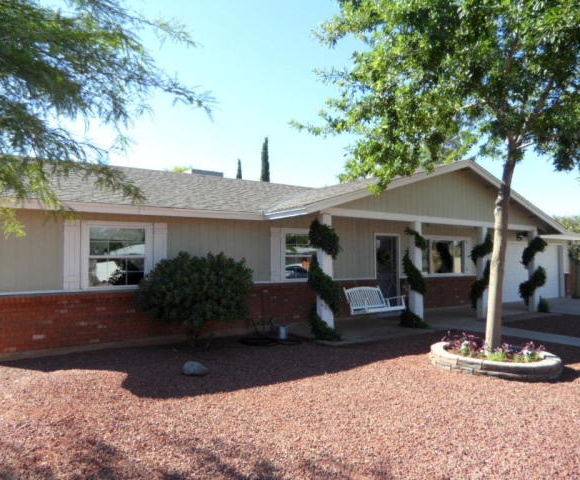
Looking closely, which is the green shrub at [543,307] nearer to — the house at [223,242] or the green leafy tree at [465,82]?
the house at [223,242]

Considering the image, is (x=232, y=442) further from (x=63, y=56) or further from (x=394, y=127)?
(x=394, y=127)

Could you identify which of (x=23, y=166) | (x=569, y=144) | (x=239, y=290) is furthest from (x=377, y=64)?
(x=23, y=166)

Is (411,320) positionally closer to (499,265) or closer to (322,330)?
(322,330)

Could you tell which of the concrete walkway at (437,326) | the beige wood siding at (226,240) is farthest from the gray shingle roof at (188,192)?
the concrete walkway at (437,326)

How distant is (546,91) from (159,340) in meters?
8.12

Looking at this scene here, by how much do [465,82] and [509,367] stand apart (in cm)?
432

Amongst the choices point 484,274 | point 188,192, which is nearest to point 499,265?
point 484,274

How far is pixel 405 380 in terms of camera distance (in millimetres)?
6828

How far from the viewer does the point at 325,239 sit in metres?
9.76

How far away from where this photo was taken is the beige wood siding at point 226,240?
9.72 metres

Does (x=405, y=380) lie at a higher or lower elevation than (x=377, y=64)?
lower

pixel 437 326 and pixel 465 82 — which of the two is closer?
pixel 465 82

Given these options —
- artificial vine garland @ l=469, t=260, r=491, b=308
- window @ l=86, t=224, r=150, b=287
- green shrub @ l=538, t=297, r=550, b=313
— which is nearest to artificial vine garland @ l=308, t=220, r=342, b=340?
window @ l=86, t=224, r=150, b=287

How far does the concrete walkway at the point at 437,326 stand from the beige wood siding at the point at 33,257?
16.4ft
